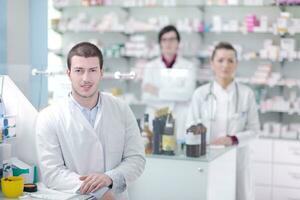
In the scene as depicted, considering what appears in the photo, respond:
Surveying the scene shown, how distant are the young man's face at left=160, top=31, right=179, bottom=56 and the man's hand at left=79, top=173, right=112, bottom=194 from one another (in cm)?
321

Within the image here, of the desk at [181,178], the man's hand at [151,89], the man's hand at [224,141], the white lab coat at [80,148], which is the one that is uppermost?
the man's hand at [151,89]

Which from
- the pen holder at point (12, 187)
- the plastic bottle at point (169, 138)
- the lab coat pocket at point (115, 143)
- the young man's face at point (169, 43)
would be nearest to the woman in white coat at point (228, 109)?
the plastic bottle at point (169, 138)

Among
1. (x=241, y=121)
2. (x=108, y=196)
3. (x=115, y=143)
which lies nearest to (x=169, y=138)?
(x=241, y=121)

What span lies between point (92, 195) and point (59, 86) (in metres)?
1.07

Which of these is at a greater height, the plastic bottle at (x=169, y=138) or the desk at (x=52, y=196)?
the plastic bottle at (x=169, y=138)

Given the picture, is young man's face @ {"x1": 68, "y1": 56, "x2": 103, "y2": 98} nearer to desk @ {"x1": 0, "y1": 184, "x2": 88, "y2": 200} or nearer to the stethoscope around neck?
desk @ {"x1": 0, "y1": 184, "x2": 88, "y2": 200}

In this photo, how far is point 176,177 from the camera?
3.99 meters

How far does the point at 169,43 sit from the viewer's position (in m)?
5.87

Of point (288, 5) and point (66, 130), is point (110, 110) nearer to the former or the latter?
point (66, 130)

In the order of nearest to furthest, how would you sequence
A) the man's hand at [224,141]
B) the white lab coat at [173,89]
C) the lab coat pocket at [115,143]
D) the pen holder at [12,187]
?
the pen holder at [12,187], the lab coat pocket at [115,143], the man's hand at [224,141], the white lab coat at [173,89]

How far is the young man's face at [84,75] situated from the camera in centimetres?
284

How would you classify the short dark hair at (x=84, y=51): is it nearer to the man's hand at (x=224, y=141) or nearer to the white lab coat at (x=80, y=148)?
the white lab coat at (x=80, y=148)

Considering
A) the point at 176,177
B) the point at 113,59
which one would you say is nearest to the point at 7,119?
the point at 176,177

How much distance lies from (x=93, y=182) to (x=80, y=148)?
0.20 m
